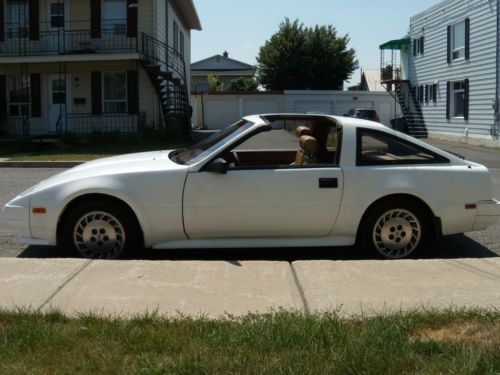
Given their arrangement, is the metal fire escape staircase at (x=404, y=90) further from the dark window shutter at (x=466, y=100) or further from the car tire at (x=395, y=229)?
the car tire at (x=395, y=229)

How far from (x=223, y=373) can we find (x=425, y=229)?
11.7 ft

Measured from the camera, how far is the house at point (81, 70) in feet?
79.9

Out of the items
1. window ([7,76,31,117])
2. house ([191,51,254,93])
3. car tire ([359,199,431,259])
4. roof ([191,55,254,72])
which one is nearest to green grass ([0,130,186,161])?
window ([7,76,31,117])

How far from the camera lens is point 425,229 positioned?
6359 millimetres

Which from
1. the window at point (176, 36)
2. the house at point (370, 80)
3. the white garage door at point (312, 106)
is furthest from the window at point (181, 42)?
the house at point (370, 80)

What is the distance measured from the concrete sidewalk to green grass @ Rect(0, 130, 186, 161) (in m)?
14.4

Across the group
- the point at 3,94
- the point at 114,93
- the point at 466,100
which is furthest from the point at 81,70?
the point at 466,100

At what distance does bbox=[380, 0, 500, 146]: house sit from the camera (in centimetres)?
2656

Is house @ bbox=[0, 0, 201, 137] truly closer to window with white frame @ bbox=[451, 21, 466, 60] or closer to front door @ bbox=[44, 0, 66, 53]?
front door @ bbox=[44, 0, 66, 53]

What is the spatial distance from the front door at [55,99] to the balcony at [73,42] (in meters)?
1.22

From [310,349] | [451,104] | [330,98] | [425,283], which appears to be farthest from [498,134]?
[310,349]

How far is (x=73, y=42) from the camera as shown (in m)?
24.6

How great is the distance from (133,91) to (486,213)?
19.8 m

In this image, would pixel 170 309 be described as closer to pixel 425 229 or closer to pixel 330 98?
pixel 425 229
